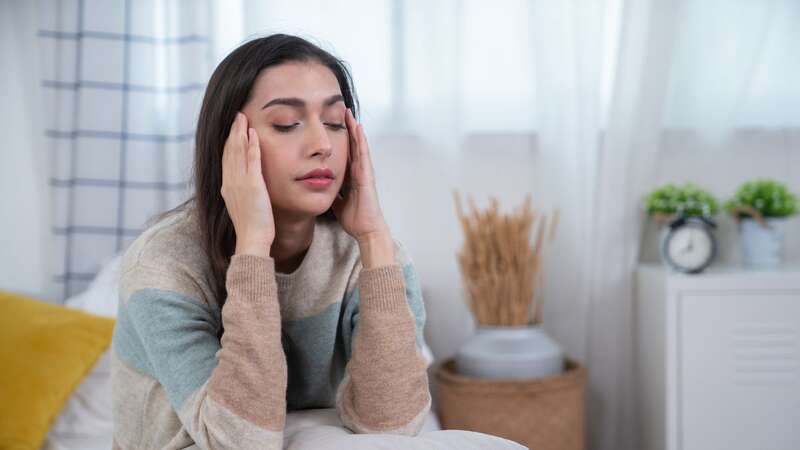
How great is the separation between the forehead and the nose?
42 mm

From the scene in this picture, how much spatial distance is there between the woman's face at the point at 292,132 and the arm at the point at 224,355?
0.12m

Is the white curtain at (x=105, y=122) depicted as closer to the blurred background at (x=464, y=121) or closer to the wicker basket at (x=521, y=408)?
the blurred background at (x=464, y=121)

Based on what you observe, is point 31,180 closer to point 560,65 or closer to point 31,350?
point 31,350

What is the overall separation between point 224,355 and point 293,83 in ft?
1.30

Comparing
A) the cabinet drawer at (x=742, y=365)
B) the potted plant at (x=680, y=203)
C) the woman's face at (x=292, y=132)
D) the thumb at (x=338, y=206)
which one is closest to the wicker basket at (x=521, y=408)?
the cabinet drawer at (x=742, y=365)

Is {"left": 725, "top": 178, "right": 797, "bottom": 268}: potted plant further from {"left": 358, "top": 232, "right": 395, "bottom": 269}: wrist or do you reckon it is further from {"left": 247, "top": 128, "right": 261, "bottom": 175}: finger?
{"left": 247, "top": 128, "right": 261, "bottom": 175}: finger

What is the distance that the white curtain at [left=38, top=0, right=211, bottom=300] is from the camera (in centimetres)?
242

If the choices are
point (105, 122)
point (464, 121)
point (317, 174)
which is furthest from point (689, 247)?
point (105, 122)

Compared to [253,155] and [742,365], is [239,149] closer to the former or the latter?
[253,155]

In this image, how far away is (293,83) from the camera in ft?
3.87

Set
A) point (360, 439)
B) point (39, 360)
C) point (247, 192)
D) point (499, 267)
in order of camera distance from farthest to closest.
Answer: point (499, 267) < point (39, 360) < point (247, 192) < point (360, 439)

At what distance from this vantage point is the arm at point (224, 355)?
1037 millimetres

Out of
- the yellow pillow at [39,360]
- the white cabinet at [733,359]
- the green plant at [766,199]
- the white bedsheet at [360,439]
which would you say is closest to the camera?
the white bedsheet at [360,439]

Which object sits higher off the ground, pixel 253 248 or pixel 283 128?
pixel 283 128
